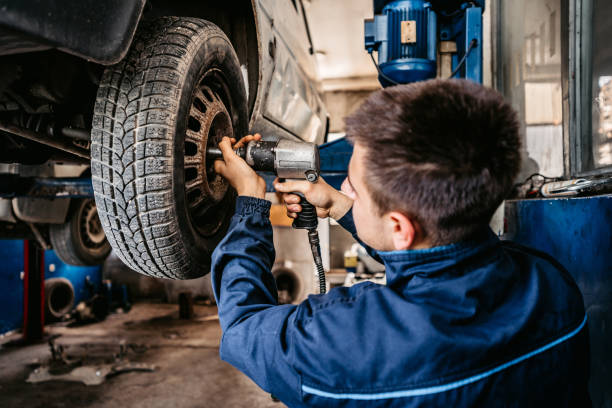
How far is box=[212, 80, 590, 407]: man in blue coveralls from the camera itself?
0.63 metres

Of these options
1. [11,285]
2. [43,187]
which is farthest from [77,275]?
[43,187]

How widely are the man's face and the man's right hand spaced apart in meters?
0.33

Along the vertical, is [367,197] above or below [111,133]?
below

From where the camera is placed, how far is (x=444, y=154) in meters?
0.63

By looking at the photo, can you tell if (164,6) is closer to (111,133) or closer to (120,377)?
(111,133)

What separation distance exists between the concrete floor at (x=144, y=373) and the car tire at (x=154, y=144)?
2295mm

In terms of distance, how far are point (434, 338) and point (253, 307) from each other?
0.36 metres

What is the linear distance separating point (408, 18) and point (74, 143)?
61.4 inches

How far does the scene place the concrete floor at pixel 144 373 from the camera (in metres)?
2.96

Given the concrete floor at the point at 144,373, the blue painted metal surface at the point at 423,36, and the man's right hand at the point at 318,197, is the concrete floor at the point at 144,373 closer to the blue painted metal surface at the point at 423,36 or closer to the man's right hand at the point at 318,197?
the man's right hand at the point at 318,197

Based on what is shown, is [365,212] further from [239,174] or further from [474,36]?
[474,36]

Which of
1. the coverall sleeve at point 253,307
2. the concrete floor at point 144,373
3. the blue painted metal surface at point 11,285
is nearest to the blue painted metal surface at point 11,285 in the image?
the blue painted metal surface at point 11,285

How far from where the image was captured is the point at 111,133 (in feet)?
3.17

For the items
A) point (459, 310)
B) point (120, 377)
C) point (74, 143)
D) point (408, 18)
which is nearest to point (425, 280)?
point (459, 310)
